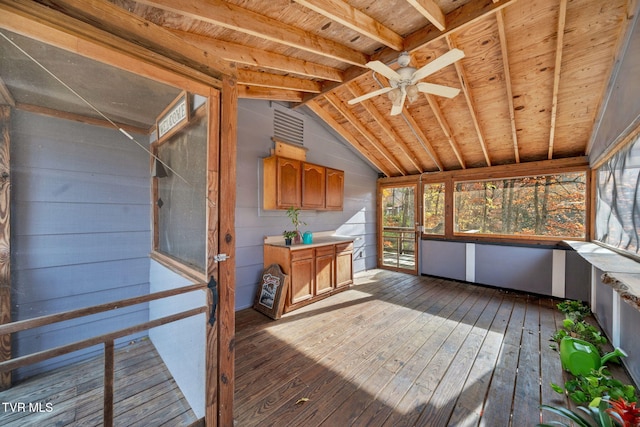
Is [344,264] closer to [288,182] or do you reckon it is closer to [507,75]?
[288,182]

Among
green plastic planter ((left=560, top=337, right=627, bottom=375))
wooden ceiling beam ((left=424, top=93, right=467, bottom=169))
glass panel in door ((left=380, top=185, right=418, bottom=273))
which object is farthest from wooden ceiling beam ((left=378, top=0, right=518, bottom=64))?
glass panel in door ((left=380, top=185, right=418, bottom=273))

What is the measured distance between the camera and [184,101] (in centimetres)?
155

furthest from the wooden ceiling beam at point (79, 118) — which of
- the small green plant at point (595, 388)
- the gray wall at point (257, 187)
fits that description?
the small green plant at point (595, 388)

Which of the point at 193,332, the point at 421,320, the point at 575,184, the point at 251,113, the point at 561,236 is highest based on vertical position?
the point at 251,113

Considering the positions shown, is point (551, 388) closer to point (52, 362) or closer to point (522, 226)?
point (522, 226)

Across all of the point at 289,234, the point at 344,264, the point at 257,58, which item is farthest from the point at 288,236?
the point at 257,58

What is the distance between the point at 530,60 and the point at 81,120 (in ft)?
14.1

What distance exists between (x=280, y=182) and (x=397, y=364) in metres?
2.70

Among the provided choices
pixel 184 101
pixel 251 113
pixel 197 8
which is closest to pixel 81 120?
pixel 184 101

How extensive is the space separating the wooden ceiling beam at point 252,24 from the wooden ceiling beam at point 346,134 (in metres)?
1.49

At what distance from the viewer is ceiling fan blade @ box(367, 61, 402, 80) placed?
84.7 inches

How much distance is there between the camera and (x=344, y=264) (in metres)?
4.45

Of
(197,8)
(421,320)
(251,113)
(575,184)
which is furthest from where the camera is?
(575,184)

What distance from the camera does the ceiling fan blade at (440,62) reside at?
1.95m
